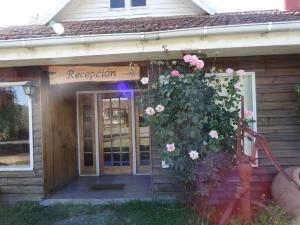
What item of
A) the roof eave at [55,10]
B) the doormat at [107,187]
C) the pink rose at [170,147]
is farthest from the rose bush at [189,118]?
the roof eave at [55,10]

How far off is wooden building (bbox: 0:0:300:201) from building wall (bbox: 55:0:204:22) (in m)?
0.02

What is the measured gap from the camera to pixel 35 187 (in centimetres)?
607

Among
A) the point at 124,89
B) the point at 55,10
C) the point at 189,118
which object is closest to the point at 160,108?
the point at 189,118

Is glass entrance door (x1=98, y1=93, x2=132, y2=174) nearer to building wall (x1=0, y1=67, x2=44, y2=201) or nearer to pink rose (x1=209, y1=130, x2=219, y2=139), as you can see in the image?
building wall (x1=0, y1=67, x2=44, y2=201)

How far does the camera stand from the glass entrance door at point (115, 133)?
8219 millimetres

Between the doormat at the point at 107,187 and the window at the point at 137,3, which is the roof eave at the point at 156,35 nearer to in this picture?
the doormat at the point at 107,187

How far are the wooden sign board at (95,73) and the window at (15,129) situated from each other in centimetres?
87

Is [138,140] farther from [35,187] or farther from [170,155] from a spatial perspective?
[170,155]

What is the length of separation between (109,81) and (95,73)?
2.74ft

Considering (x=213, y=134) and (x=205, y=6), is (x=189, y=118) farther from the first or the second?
(x=205, y=6)

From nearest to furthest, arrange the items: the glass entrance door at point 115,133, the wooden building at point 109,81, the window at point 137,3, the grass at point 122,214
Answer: the grass at point 122,214 → the wooden building at point 109,81 → the window at point 137,3 → the glass entrance door at point 115,133

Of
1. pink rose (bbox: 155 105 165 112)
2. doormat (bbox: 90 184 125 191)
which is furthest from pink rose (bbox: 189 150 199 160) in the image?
doormat (bbox: 90 184 125 191)

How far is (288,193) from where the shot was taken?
4738 mm

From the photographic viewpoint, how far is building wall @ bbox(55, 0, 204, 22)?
790 cm
